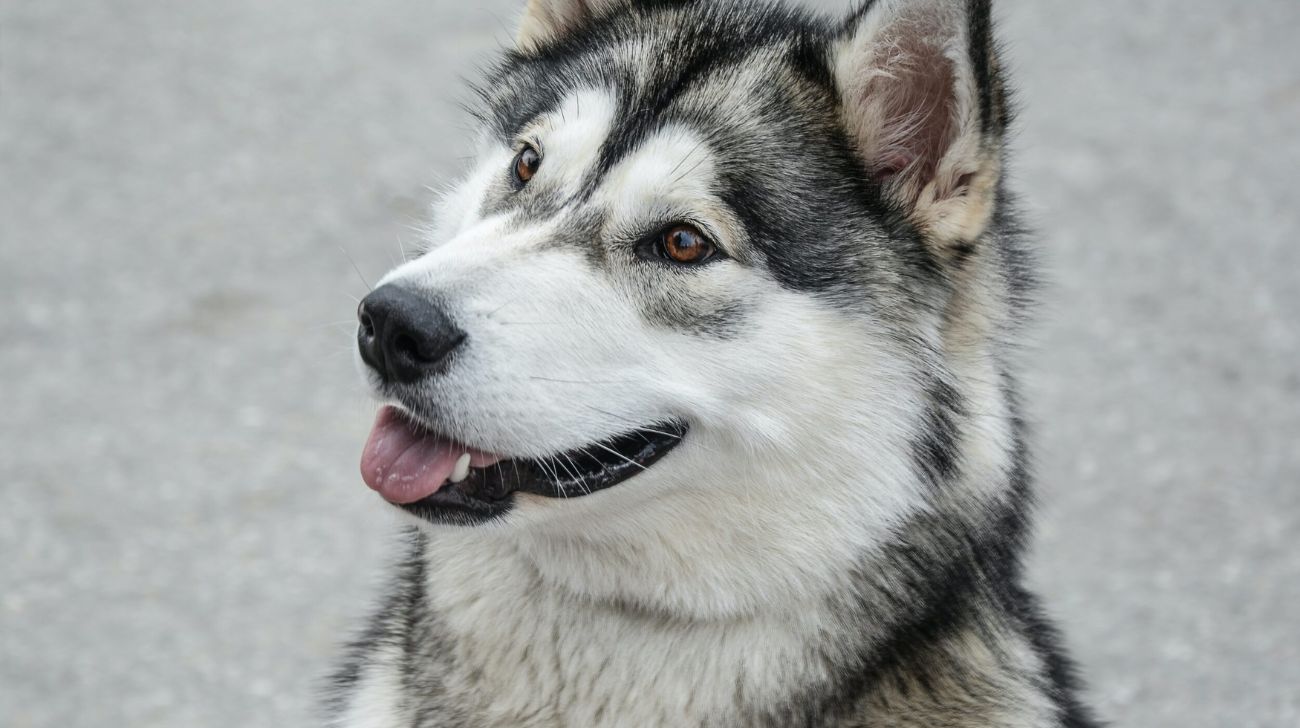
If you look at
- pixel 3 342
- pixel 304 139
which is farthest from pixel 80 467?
pixel 304 139

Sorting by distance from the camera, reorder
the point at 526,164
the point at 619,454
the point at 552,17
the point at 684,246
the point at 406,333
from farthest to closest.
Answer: the point at 552,17 → the point at 526,164 → the point at 684,246 → the point at 619,454 → the point at 406,333

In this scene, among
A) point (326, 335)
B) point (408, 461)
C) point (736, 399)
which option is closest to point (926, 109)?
point (736, 399)

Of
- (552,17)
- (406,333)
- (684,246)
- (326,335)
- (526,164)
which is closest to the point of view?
(406,333)

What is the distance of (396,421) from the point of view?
2869mm

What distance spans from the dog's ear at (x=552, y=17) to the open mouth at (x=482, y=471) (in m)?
1.14

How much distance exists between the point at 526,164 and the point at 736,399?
749 millimetres

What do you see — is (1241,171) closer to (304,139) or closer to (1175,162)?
(1175,162)

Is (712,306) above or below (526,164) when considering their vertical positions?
below

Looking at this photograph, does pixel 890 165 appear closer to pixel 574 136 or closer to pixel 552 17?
pixel 574 136

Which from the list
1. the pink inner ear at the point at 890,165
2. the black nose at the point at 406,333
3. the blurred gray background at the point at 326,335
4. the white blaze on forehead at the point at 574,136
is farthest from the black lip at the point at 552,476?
the blurred gray background at the point at 326,335

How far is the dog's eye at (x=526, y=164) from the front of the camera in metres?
3.06

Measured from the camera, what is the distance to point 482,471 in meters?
2.82

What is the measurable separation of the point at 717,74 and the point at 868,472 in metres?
0.91

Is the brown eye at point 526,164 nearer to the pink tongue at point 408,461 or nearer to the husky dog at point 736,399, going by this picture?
the husky dog at point 736,399
